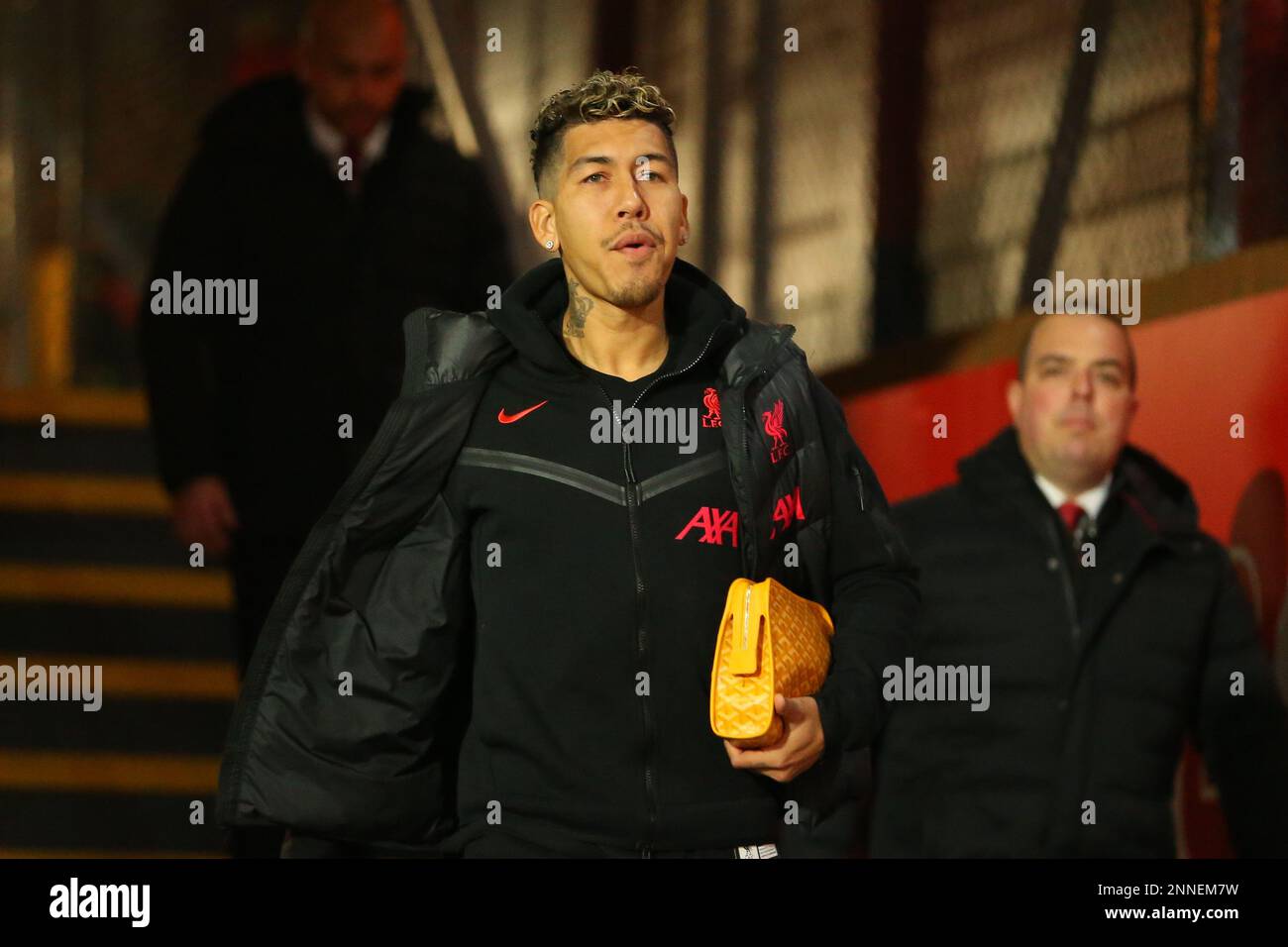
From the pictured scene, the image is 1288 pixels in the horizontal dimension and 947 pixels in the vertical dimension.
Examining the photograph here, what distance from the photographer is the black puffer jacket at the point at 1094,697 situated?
17.0 feet

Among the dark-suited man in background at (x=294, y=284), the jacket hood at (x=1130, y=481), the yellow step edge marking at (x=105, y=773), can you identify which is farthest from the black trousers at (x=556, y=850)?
the yellow step edge marking at (x=105, y=773)

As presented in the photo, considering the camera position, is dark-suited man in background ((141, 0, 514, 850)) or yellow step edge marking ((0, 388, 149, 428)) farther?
yellow step edge marking ((0, 388, 149, 428))

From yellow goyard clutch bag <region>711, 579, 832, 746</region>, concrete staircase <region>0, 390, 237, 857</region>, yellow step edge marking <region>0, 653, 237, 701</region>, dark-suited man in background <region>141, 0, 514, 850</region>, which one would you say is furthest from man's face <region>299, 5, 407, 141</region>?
yellow goyard clutch bag <region>711, 579, 832, 746</region>

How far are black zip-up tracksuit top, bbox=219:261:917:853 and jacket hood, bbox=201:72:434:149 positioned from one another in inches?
81.7

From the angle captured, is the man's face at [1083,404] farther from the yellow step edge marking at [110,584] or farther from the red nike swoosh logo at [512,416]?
the yellow step edge marking at [110,584]

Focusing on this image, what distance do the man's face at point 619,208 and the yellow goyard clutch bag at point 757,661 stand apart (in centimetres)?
67

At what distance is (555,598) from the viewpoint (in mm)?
3391

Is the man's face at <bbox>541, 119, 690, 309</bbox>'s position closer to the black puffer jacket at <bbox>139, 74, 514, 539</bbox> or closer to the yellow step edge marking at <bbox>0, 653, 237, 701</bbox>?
the black puffer jacket at <bbox>139, 74, 514, 539</bbox>

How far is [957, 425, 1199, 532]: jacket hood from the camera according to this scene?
5.30 meters

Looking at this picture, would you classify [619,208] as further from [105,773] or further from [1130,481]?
[105,773]

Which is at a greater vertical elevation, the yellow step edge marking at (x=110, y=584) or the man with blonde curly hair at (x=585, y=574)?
the yellow step edge marking at (x=110, y=584)

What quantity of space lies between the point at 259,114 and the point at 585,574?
8.72 ft

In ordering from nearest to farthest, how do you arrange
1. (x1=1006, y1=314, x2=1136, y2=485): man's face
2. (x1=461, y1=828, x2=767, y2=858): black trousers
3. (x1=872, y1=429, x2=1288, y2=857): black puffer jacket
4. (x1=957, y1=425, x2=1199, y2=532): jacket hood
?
(x1=461, y1=828, x2=767, y2=858): black trousers, (x1=872, y1=429, x2=1288, y2=857): black puffer jacket, (x1=957, y1=425, x2=1199, y2=532): jacket hood, (x1=1006, y1=314, x2=1136, y2=485): man's face
